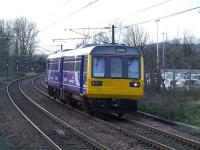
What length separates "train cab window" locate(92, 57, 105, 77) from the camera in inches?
828

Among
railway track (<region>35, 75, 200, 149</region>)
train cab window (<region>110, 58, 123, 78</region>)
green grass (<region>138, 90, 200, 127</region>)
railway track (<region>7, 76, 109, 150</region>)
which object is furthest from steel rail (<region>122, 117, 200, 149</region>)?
railway track (<region>7, 76, 109, 150</region>)

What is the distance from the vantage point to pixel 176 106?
23203 mm

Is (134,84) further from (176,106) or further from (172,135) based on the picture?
(172,135)

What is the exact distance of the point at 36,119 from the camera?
21.1 m

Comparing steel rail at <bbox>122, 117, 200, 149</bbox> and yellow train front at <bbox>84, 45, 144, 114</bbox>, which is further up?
yellow train front at <bbox>84, 45, 144, 114</bbox>

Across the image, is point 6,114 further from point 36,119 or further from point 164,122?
point 164,122

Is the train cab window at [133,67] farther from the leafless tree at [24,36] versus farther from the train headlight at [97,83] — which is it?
the leafless tree at [24,36]

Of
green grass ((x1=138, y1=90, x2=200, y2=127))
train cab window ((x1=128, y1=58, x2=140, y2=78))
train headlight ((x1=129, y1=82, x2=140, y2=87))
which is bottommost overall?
green grass ((x1=138, y1=90, x2=200, y2=127))

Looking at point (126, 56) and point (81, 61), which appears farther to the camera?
point (81, 61)

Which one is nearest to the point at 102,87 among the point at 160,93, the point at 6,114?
the point at 6,114

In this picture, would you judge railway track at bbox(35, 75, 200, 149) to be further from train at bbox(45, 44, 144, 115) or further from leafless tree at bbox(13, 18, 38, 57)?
leafless tree at bbox(13, 18, 38, 57)

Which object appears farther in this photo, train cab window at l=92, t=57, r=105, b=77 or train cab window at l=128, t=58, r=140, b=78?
train cab window at l=128, t=58, r=140, b=78

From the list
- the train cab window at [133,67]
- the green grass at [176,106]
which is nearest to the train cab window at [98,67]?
the train cab window at [133,67]

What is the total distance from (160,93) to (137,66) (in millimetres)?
8331
